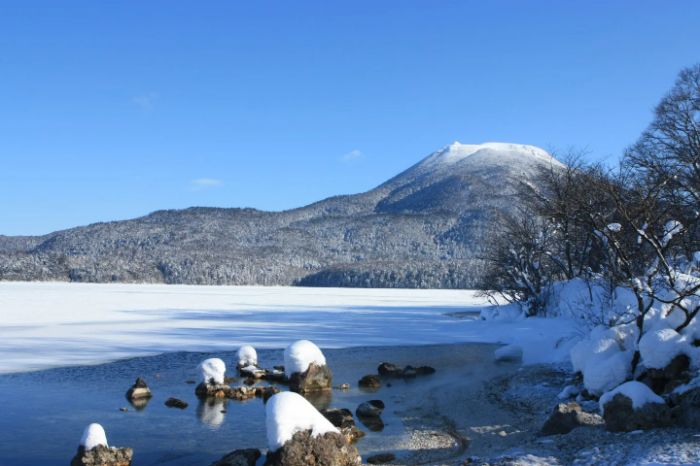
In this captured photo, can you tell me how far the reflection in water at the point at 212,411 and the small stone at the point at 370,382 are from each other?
3806 mm

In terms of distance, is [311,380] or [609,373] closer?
[609,373]

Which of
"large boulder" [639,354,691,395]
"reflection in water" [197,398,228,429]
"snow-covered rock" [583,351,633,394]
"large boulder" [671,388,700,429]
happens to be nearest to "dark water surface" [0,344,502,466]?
"reflection in water" [197,398,228,429]

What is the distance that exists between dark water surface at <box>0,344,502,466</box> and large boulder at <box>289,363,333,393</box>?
0.53 meters

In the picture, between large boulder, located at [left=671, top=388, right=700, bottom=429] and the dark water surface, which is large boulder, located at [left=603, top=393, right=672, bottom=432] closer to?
large boulder, located at [left=671, top=388, right=700, bottom=429]

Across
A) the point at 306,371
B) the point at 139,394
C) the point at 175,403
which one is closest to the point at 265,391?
the point at 306,371

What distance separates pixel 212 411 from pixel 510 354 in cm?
1194

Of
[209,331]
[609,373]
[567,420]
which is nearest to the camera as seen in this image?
[567,420]

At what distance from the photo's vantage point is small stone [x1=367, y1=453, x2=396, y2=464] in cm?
960

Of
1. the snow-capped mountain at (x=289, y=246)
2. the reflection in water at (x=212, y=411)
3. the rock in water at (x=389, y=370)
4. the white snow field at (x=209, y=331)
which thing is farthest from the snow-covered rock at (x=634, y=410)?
the snow-capped mountain at (x=289, y=246)

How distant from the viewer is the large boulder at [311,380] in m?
15.3

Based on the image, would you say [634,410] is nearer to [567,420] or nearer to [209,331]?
[567,420]

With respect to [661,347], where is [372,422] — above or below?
below

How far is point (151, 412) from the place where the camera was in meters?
12.7

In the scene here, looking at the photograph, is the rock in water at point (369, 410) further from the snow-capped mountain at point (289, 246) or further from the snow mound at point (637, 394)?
the snow-capped mountain at point (289, 246)
